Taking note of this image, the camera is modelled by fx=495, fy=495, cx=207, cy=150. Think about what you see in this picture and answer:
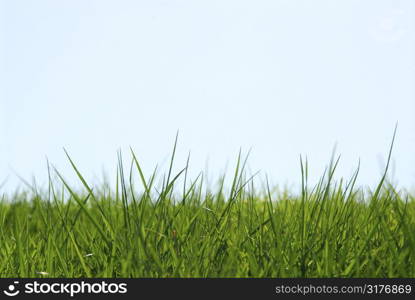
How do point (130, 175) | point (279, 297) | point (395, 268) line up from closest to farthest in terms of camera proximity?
point (279, 297) < point (395, 268) < point (130, 175)

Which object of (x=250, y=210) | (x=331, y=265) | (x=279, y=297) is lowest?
(x=279, y=297)

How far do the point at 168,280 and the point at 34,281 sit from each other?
453 mm

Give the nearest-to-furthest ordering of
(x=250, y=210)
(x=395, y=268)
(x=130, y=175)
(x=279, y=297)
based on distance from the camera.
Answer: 1. (x=279, y=297)
2. (x=395, y=268)
3. (x=130, y=175)
4. (x=250, y=210)

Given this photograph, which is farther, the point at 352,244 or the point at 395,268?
the point at 352,244

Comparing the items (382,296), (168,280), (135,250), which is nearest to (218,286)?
(168,280)

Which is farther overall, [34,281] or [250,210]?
[250,210]

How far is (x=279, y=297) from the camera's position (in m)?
1.47

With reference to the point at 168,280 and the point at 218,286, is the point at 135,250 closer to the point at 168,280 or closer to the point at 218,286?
the point at 168,280

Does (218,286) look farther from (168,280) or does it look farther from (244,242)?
(244,242)

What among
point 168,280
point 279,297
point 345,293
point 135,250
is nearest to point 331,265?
point 345,293

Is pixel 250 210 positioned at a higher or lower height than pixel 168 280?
higher

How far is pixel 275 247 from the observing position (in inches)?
70.7

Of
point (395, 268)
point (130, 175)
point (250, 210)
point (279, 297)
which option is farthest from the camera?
point (250, 210)

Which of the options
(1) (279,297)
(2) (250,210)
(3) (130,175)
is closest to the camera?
(1) (279,297)
